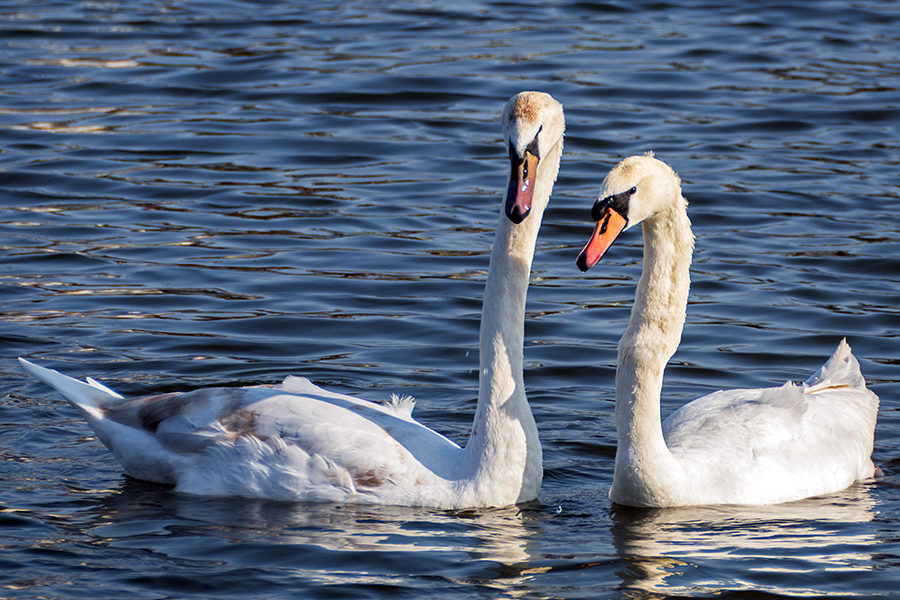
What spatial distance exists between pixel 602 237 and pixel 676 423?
1760 mm

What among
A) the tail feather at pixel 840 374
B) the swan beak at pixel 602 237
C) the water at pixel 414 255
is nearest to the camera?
the swan beak at pixel 602 237

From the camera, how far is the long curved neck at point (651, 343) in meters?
7.06

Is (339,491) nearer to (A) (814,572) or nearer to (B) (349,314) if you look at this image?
(A) (814,572)

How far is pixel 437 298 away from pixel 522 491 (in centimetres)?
425

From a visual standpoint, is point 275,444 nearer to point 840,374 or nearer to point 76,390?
point 76,390

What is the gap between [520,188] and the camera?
6324mm

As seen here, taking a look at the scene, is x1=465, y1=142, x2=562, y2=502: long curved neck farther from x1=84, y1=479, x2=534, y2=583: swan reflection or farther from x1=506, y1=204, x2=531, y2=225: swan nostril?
x1=506, y1=204, x2=531, y2=225: swan nostril

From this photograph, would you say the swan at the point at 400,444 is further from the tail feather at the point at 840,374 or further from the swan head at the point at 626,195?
the tail feather at the point at 840,374

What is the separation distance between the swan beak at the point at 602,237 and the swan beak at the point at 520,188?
345 mm

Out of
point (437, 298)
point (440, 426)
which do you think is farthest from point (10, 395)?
point (437, 298)

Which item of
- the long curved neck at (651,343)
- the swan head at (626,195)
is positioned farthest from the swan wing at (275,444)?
the swan head at (626,195)

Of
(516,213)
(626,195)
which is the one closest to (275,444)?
(516,213)

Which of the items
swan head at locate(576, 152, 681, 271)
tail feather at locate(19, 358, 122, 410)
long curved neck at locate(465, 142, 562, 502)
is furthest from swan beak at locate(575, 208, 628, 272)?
tail feather at locate(19, 358, 122, 410)

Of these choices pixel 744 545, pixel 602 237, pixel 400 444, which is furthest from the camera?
pixel 400 444
